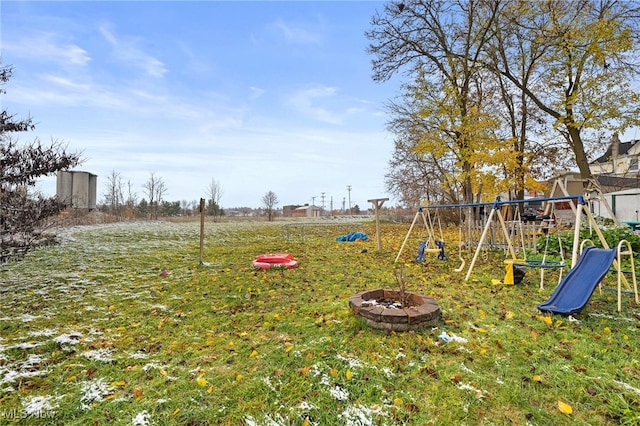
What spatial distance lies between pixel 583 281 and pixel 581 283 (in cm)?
4

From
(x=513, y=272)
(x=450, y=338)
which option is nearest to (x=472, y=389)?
(x=450, y=338)

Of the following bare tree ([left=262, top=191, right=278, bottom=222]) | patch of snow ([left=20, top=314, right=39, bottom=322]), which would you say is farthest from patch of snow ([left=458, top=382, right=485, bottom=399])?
bare tree ([left=262, top=191, right=278, bottom=222])

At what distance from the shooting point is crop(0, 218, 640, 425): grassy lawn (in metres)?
2.39

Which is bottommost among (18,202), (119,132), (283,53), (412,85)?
(18,202)

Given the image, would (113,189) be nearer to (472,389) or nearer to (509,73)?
(509,73)

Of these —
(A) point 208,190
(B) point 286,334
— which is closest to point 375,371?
(B) point 286,334

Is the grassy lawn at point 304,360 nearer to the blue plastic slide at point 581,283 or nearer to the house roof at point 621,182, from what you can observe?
the blue plastic slide at point 581,283

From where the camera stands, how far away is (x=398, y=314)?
142 inches

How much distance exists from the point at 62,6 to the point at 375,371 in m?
8.32

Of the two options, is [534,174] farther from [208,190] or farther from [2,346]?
[208,190]

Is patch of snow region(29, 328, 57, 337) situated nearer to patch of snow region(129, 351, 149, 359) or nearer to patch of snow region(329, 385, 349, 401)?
patch of snow region(129, 351, 149, 359)

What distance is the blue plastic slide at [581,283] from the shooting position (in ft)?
13.1

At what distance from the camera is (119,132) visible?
46.2 ft

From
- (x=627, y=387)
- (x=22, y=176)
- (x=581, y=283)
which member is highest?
(x=22, y=176)
